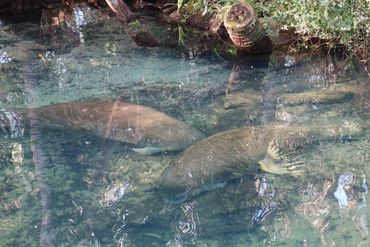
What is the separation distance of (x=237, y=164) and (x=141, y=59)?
3.51m

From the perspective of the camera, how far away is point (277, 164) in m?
4.50

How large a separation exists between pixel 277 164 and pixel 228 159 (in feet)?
1.63

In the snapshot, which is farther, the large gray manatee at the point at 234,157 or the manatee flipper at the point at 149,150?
the manatee flipper at the point at 149,150

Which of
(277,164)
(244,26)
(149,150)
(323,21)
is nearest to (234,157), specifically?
(277,164)

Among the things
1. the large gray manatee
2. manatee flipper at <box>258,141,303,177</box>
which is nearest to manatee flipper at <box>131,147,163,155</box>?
the large gray manatee

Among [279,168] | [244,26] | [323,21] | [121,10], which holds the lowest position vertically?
[121,10]

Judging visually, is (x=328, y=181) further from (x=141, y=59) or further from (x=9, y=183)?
(x=141, y=59)

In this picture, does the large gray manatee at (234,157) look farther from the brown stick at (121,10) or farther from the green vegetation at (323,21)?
the brown stick at (121,10)

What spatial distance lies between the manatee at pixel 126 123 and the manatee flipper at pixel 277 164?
76cm

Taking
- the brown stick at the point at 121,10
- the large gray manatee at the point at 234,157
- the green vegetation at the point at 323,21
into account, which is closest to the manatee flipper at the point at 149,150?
the large gray manatee at the point at 234,157

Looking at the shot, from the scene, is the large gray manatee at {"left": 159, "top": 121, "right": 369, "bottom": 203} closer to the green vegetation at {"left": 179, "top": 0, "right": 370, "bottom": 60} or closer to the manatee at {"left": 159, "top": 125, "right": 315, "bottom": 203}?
the manatee at {"left": 159, "top": 125, "right": 315, "bottom": 203}

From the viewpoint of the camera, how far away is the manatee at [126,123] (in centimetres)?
491

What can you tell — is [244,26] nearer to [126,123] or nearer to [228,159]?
[126,123]

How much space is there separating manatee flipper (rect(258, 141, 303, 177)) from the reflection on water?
0.6 inches
